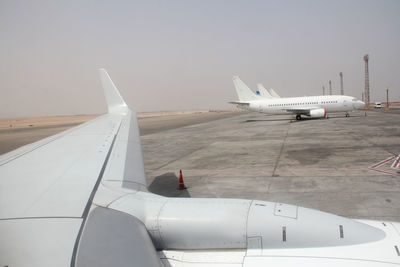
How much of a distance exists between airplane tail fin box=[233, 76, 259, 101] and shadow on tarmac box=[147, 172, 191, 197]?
29306 mm

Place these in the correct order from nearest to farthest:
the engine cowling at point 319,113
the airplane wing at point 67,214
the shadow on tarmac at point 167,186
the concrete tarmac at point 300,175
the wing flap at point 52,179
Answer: the airplane wing at point 67,214 → the wing flap at point 52,179 → the concrete tarmac at point 300,175 → the shadow on tarmac at point 167,186 → the engine cowling at point 319,113

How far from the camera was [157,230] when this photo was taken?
2564 millimetres

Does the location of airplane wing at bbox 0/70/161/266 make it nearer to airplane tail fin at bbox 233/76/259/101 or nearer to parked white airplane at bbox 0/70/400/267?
parked white airplane at bbox 0/70/400/267

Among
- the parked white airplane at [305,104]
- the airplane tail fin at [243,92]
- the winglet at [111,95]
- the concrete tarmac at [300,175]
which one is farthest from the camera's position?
the airplane tail fin at [243,92]

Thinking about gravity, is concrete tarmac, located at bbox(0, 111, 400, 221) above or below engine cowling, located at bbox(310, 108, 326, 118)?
below

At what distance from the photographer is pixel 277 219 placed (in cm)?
241

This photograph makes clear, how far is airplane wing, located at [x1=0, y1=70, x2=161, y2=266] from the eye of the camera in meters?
1.63

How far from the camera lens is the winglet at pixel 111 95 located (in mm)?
9336

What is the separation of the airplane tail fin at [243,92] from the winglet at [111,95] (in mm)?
28556

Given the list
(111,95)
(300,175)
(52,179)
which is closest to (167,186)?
(111,95)

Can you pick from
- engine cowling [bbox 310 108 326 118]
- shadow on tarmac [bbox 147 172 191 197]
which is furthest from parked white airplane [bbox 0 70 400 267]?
engine cowling [bbox 310 108 326 118]

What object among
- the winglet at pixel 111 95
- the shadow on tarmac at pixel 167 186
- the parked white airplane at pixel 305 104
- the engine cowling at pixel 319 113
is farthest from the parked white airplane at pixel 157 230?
the parked white airplane at pixel 305 104

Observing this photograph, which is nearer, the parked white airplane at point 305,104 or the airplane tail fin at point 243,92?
the parked white airplane at point 305,104

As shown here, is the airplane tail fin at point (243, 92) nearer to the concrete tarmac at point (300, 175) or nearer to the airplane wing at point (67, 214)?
the concrete tarmac at point (300, 175)
